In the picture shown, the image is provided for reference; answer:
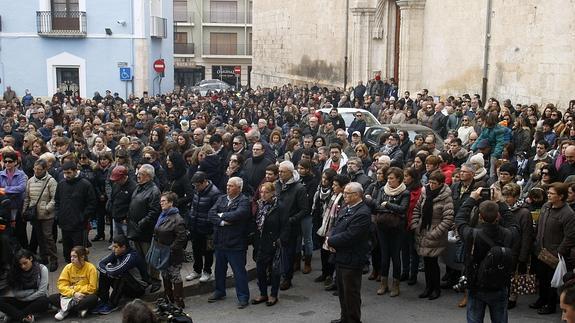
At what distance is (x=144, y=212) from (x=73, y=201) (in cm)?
111

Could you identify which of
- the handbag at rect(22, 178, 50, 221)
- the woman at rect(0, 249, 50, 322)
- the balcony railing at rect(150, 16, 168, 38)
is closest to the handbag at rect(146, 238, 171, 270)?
the woman at rect(0, 249, 50, 322)

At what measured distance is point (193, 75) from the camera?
55.0m

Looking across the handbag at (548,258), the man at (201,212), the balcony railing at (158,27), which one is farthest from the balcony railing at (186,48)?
the handbag at (548,258)

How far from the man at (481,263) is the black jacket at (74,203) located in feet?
16.1

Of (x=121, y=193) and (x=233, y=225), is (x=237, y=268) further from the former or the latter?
(x=121, y=193)

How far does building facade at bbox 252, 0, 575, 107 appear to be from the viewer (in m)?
17.1

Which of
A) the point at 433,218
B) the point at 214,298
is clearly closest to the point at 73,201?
the point at 214,298

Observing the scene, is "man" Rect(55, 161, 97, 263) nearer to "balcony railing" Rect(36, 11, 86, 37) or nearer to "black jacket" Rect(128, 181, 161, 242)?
"black jacket" Rect(128, 181, 161, 242)

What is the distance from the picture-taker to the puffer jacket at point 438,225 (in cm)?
788

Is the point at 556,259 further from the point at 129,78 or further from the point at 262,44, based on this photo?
the point at 262,44

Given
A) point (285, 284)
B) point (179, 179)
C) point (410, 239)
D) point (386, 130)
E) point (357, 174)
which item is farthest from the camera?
point (386, 130)

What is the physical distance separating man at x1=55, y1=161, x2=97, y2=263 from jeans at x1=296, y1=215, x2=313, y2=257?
106 inches

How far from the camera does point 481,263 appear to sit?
6.12 meters

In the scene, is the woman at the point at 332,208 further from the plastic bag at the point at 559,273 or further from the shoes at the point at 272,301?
the plastic bag at the point at 559,273
